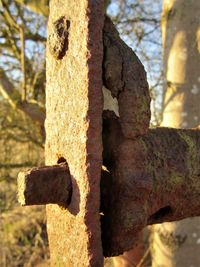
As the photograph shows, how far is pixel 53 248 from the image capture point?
3.37 feet

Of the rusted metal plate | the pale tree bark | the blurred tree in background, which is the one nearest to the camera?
the rusted metal plate

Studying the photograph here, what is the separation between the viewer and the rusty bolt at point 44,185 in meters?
0.89

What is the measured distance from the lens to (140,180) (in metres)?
0.92

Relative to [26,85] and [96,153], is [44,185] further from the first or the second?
[26,85]

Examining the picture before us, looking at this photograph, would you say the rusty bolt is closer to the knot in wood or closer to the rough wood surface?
the rough wood surface

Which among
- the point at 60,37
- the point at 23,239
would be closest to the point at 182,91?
the point at 60,37

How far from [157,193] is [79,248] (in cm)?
21

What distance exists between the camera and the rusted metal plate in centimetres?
85

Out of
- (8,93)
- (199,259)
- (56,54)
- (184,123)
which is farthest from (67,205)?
(8,93)

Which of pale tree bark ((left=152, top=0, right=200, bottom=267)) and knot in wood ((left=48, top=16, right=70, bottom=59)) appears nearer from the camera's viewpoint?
knot in wood ((left=48, top=16, right=70, bottom=59))

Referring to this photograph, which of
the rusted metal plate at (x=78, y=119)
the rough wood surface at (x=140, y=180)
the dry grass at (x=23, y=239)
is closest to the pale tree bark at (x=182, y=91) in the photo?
the rough wood surface at (x=140, y=180)

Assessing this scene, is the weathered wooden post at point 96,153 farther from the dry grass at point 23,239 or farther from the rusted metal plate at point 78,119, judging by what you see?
the dry grass at point 23,239

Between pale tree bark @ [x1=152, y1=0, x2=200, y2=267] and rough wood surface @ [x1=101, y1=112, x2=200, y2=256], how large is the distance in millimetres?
1698

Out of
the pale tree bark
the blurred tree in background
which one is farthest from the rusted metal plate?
the blurred tree in background
